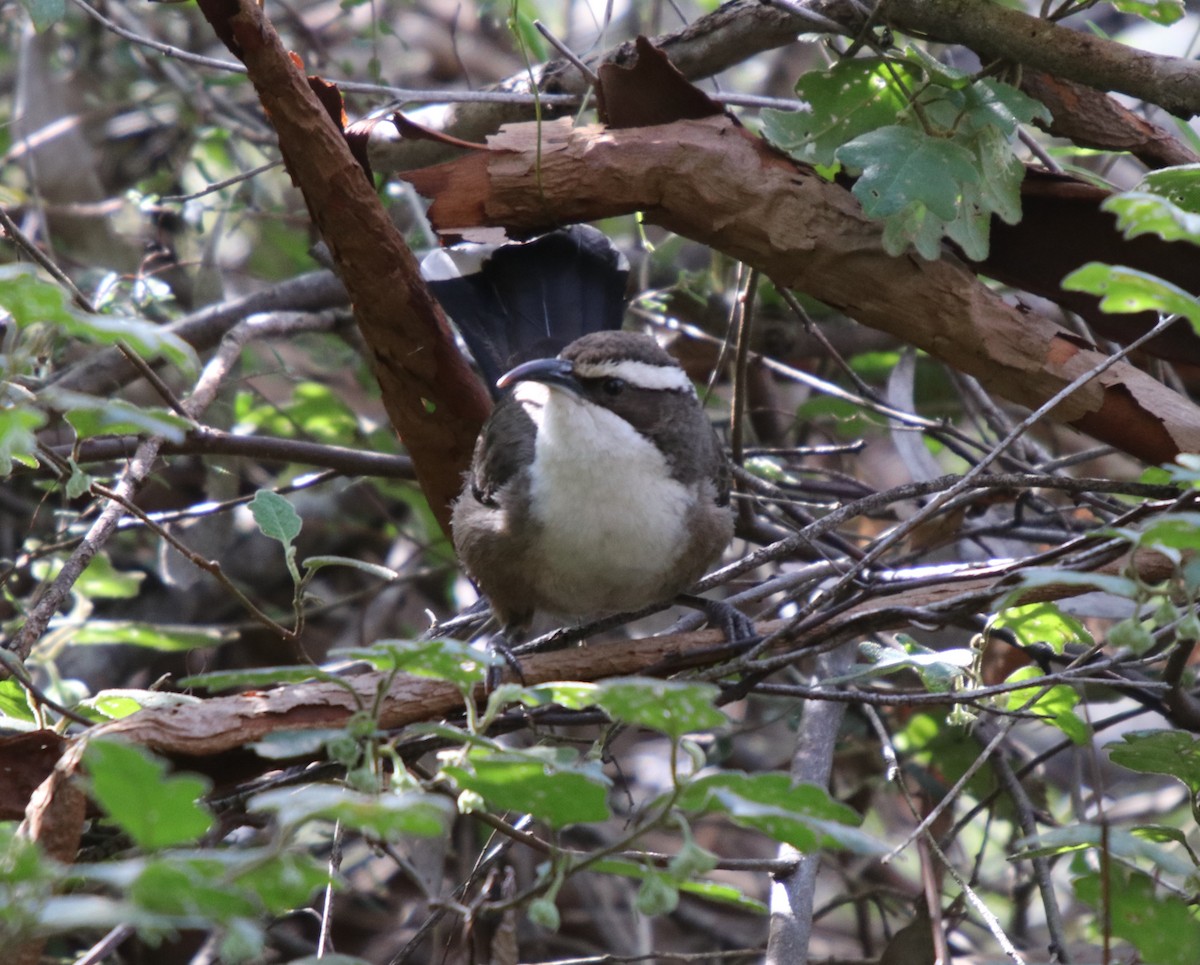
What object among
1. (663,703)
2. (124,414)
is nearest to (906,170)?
(663,703)

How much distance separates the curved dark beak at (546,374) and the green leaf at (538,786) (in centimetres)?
188

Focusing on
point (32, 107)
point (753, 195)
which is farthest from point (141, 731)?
point (32, 107)

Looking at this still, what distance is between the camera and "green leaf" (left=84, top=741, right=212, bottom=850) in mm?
1502

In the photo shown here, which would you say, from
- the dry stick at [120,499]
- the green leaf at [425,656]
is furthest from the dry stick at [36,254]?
the green leaf at [425,656]

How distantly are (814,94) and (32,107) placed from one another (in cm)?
434

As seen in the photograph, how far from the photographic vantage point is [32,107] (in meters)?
6.02

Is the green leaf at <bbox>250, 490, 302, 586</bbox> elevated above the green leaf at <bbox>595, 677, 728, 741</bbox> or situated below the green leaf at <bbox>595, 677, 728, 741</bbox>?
below

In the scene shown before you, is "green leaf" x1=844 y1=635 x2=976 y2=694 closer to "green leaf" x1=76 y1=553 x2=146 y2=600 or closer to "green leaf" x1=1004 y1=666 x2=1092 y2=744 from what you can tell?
"green leaf" x1=1004 y1=666 x2=1092 y2=744

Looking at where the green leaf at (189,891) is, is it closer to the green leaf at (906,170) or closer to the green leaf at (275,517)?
the green leaf at (275,517)

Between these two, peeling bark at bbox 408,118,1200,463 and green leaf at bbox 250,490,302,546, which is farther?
peeling bark at bbox 408,118,1200,463

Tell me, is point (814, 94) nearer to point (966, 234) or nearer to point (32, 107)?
point (966, 234)

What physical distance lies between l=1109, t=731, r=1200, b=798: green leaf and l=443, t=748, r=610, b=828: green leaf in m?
1.38

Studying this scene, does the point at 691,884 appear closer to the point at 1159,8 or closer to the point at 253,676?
the point at 253,676

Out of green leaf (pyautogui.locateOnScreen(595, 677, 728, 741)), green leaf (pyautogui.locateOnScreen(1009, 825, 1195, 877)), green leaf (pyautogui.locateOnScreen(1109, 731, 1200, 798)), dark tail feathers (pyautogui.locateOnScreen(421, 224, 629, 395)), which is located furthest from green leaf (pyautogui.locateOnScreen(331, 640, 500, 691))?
dark tail feathers (pyautogui.locateOnScreen(421, 224, 629, 395))
